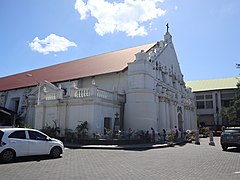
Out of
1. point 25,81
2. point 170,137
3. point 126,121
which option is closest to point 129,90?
point 126,121

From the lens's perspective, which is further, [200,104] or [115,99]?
[200,104]

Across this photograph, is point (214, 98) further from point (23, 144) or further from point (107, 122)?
point (23, 144)

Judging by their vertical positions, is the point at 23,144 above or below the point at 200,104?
below

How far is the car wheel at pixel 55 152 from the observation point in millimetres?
12508

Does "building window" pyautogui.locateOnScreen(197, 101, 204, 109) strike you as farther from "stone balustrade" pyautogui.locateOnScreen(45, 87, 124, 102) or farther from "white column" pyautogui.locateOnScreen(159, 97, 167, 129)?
"stone balustrade" pyautogui.locateOnScreen(45, 87, 124, 102)

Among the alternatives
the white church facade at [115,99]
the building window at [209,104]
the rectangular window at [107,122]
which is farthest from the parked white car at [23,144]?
the building window at [209,104]

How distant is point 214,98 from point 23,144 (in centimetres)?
5028

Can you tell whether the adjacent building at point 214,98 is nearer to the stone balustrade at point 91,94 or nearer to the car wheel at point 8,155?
the stone balustrade at point 91,94

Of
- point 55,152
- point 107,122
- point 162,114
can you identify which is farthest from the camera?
point 162,114

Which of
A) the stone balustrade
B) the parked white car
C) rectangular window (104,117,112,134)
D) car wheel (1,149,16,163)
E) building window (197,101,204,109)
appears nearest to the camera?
car wheel (1,149,16,163)

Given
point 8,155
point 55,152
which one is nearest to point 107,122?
point 55,152

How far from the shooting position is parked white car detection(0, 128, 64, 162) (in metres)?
10.8

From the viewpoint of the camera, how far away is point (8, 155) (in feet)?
35.6

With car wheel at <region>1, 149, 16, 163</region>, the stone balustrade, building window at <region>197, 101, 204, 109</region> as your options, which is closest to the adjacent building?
building window at <region>197, 101, 204, 109</region>
